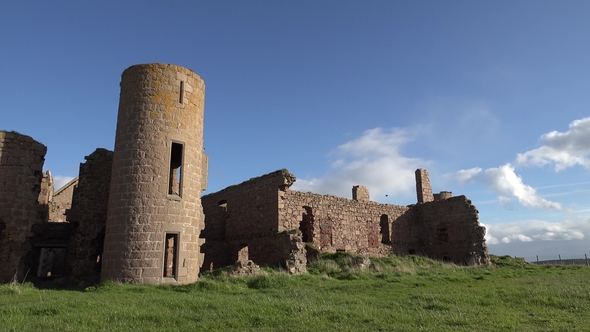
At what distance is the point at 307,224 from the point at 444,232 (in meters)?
9.06

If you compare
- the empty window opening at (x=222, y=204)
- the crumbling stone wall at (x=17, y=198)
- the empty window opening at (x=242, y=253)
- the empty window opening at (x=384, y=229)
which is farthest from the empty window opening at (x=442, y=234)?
the crumbling stone wall at (x=17, y=198)

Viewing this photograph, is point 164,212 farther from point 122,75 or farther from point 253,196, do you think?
point 253,196

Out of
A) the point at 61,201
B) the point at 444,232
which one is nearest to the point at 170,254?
the point at 61,201

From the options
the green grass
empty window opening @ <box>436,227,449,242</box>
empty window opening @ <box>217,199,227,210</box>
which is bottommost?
the green grass

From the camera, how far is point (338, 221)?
22.3 meters

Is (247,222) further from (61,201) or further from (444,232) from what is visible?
(61,201)

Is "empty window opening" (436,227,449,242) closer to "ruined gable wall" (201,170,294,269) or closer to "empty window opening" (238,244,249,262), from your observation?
"ruined gable wall" (201,170,294,269)

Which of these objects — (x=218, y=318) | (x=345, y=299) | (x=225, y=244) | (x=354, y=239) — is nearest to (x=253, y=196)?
(x=225, y=244)

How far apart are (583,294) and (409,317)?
17.3 ft

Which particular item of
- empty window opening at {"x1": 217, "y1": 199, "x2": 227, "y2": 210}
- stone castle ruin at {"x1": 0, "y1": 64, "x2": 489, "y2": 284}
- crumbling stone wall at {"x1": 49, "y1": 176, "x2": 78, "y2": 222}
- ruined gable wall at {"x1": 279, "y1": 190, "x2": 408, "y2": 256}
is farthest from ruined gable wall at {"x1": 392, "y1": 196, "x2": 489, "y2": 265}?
crumbling stone wall at {"x1": 49, "y1": 176, "x2": 78, "y2": 222}

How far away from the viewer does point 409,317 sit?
7785 millimetres

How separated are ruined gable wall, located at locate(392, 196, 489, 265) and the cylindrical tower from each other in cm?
1492

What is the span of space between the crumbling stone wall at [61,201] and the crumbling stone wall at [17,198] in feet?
31.8

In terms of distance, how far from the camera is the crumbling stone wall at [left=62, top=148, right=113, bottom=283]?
50.5ft
